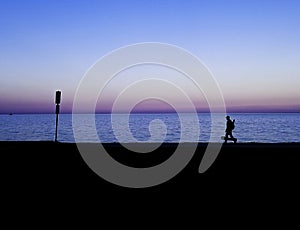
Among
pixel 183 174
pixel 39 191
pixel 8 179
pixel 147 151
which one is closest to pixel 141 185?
pixel 183 174

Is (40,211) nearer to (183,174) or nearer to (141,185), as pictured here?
(141,185)

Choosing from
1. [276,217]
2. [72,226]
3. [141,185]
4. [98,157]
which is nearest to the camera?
[72,226]

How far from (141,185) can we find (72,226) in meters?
3.38

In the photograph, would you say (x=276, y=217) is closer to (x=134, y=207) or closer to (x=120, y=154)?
(x=134, y=207)

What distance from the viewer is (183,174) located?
9406 millimetres

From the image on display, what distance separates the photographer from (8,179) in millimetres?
8117

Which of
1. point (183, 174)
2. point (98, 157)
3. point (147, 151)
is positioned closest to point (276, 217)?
point (183, 174)

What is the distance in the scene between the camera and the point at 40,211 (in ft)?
18.2

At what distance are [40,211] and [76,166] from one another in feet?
16.2

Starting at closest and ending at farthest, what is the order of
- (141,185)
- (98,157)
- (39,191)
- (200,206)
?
(200,206)
(39,191)
(141,185)
(98,157)

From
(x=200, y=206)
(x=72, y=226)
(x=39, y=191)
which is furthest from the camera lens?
(x=39, y=191)

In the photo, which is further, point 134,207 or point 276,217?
point 134,207

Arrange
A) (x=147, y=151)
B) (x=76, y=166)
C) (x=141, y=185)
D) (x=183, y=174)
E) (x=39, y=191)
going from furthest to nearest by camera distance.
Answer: (x=147, y=151)
(x=76, y=166)
(x=183, y=174)
(x=141, y=185)
(x=39, y=191)

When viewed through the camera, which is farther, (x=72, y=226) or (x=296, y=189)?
(x=296, y=189)
